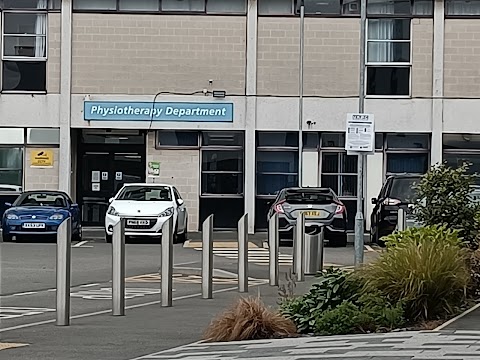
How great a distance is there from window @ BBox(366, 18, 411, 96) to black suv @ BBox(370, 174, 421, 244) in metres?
6.37

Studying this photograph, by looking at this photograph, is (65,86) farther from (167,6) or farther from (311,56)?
(311,56)

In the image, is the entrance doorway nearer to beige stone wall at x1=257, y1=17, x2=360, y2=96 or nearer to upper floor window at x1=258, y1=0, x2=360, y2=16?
beige stone wall at x1=257, y1=17, x2=360, y2=96

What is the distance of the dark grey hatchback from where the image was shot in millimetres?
25672

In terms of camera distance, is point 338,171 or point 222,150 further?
point 338,171

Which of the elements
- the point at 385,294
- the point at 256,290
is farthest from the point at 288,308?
the point at 256,290

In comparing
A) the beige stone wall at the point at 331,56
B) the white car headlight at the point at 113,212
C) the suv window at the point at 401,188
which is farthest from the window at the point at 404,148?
the white car headlight at the point at 113,212

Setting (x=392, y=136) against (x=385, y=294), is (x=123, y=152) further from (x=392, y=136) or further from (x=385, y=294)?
(x=385, y=294)

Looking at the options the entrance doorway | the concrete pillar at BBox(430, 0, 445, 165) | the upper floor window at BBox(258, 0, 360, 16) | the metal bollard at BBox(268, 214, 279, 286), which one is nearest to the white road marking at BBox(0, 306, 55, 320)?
the metal bollard at BBox(268, 214, 279, 286)

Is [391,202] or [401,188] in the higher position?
[401,188]

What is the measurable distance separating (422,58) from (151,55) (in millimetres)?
8061

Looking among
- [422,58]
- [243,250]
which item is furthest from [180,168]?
[243,250]

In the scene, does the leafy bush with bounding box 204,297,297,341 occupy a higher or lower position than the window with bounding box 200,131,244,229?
lower

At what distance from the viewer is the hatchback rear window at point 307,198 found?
26031 mm

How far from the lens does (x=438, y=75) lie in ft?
105
